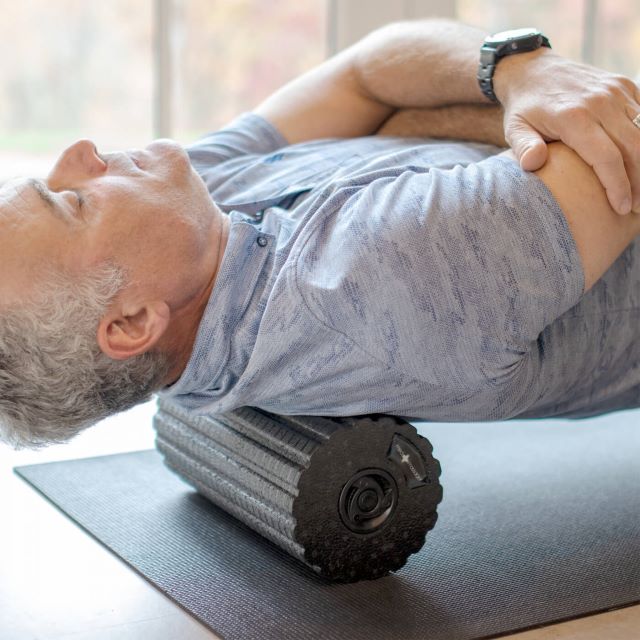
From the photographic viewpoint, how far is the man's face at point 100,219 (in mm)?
1400

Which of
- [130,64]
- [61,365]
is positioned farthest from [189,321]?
[130,64]

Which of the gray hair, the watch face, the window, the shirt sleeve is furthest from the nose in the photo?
the window

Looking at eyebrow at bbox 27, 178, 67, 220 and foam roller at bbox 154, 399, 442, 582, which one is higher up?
eyebrow at bbox 27, 178, 67, 220

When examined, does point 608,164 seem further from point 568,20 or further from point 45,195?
point 568,20

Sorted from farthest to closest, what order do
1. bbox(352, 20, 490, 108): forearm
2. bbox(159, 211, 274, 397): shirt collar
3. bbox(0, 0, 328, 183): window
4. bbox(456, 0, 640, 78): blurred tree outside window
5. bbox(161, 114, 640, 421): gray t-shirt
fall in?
bbox(456, 0, 640, 78): blurred tree outside window
bbox(0, 0, 328, 183): window
bbox(352, 20, 490, 108): forearm
bbox(159, 211, 274, 397): shirt collar
bbox(161, 114, 640, 421): gray t-shirt

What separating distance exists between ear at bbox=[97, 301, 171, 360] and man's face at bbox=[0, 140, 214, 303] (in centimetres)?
4

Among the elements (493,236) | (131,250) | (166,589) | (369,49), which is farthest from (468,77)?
(166,589)

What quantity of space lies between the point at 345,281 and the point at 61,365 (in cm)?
40

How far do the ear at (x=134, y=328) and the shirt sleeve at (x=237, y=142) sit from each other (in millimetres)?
471

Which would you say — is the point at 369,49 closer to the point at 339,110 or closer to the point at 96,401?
the point at 339,110

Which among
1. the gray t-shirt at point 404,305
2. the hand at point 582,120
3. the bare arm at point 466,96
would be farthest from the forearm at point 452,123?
the gray t-shirt at point 404,305

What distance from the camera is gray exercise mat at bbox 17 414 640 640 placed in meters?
1.38

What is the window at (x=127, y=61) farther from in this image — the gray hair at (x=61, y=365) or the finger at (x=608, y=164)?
the finger at (x=608, y=164)

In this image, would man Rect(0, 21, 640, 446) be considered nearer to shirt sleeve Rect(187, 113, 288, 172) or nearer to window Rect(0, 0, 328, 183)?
shirt sleeve Rect(187, 113, 288, 172)
